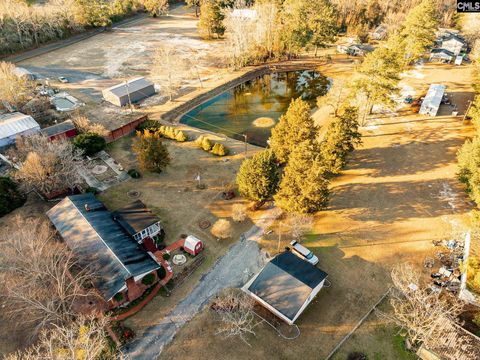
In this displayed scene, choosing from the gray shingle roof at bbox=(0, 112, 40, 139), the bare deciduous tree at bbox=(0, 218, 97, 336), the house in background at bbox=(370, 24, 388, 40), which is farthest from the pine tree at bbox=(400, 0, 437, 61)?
the bare deciduous tree at bbox=(0, 218, 97, 336)

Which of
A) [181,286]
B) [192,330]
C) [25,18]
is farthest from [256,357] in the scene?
[25,18]

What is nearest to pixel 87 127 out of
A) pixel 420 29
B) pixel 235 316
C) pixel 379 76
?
pixel 235 316

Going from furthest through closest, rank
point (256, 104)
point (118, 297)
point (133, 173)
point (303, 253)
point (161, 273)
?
point (256, 104), point (133, 173), point (303, 253), point (161, 273), point (118, 297)

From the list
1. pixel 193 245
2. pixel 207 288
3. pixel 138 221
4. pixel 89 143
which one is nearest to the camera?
pixel 207 288

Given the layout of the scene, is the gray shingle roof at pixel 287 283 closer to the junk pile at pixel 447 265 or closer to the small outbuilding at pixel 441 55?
the junk pile at pixel 447 265

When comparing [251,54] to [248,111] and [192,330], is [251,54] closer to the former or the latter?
[248,111]

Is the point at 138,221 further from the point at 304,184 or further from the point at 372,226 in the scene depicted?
the point at 372,226

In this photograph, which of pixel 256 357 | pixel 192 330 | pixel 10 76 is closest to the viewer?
pixel 256 357
